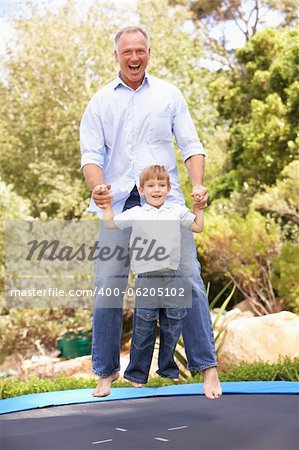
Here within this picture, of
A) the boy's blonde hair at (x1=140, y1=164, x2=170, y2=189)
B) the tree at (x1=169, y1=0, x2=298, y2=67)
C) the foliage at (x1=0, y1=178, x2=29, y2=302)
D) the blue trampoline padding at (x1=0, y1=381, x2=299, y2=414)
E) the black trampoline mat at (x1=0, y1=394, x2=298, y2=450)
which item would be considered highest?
the tree at (x1=169, y1=0, x2=298, y2=67)

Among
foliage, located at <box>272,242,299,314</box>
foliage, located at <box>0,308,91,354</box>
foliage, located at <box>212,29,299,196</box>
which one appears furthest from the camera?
foliage, located at <box>212,29,299,196</box>

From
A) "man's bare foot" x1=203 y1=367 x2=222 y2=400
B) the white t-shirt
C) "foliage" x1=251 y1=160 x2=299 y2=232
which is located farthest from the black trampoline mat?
"foliage" x1=251 y1=160 x2=299 y2=232

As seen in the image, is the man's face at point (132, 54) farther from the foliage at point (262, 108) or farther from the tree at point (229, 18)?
the tree at point (229, 18)

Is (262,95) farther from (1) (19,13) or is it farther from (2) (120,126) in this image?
(2) (120,126)

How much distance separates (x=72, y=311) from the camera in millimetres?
7770

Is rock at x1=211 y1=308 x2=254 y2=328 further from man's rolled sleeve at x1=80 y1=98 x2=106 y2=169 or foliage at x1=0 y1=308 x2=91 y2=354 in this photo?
man's rolled sleeve at x1=80 y1=98 x2=106 y2=169

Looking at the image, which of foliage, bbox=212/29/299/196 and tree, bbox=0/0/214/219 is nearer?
foliage, bbox=212/29/299/196

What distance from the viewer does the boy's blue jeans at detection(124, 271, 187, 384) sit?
2727 mm

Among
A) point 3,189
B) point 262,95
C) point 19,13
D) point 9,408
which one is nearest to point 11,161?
point 19,13

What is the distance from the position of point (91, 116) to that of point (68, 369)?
4803 mm

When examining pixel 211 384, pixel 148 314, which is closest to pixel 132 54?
pixel 148 314

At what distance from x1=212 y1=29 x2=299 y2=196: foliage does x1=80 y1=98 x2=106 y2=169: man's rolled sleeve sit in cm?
549

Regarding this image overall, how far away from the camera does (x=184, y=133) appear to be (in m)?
2.91

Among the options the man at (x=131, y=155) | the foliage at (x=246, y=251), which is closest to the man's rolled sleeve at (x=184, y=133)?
the man at (x=131, y=155)
